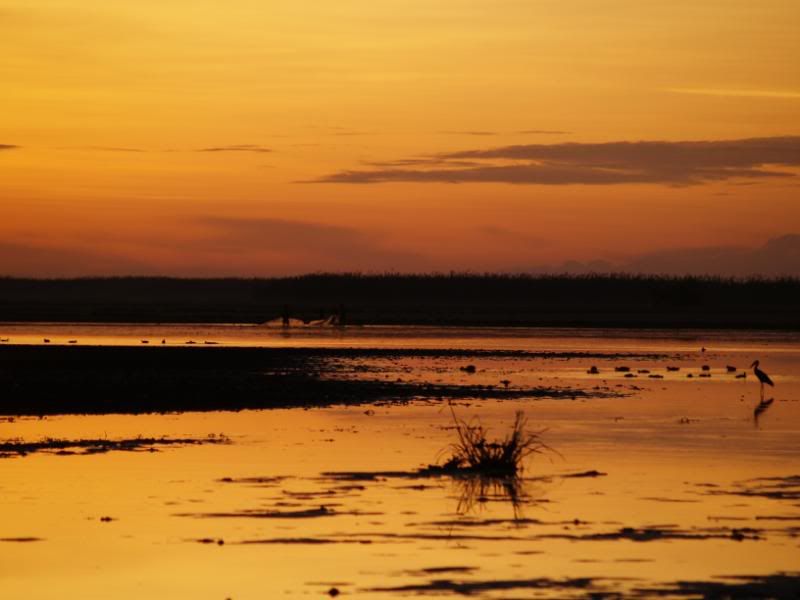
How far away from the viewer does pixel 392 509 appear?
1636 cm

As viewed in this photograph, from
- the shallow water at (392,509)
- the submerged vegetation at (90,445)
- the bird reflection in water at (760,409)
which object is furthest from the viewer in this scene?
the bird reflection in water at (760,409)

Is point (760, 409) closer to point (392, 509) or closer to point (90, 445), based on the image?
point (90, 445)

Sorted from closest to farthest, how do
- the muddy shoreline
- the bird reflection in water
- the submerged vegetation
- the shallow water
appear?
the shallow water
the submerged vegetation
the bird reflection in water
the muddy shoreline

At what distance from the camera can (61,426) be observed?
24.8m

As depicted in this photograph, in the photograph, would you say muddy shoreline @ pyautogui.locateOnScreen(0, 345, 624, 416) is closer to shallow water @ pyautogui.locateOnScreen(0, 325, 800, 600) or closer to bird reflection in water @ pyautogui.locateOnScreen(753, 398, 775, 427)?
shallow water @ pyautogui.locateOnScreen(0, 325, 800, 600)

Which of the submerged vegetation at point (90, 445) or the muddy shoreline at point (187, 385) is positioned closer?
the submerged vegetation at point (90, 445)

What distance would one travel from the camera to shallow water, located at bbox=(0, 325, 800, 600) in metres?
13.0

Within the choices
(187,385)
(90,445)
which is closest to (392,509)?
(90,445)

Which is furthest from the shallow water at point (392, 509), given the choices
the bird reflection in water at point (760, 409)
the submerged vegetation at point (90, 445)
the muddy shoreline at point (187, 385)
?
the muddy shoreline at point (187, 385)

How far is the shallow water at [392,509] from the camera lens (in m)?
13.0

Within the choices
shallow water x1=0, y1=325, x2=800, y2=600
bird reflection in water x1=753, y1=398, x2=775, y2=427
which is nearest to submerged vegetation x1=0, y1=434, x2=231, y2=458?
shallow water x1=0, y1=325, x2=800, y2=600

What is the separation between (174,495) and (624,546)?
5.38 m

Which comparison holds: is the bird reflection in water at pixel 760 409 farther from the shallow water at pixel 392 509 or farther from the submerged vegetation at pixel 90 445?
the submerged vegetation at pixel 90 445

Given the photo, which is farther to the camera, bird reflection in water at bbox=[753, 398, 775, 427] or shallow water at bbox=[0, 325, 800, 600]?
bird reflection in water at bbox=[753, 398, 775, 427]
